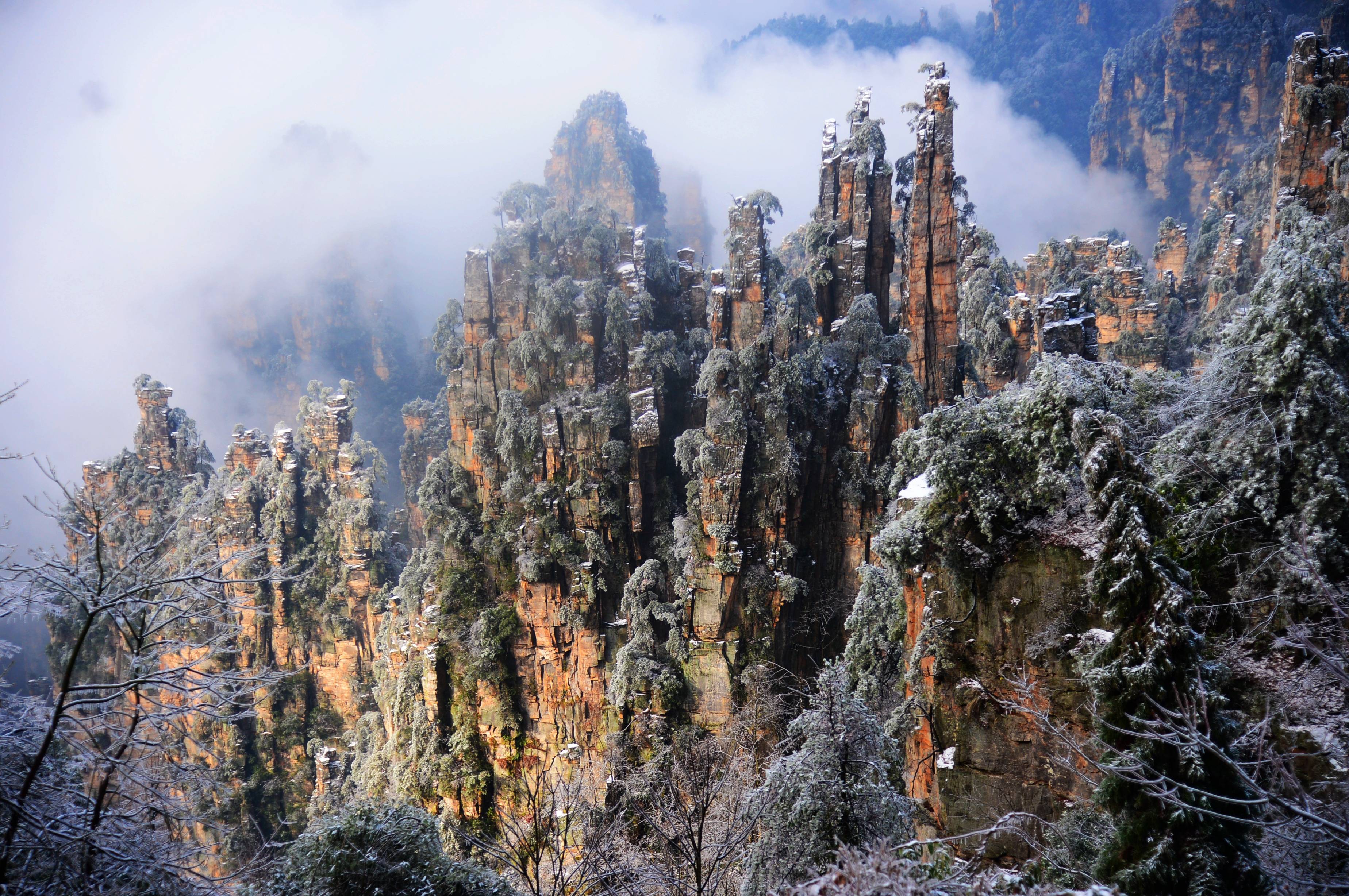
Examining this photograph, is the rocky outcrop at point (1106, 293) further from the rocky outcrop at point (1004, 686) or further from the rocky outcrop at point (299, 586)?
the rocky outcrop at point (299, 586)

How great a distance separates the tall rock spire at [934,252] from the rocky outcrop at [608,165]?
3505 cm

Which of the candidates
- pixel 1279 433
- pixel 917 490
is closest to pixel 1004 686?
pixel 917 490

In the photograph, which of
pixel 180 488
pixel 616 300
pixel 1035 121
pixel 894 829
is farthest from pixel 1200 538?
pixel 1035 121

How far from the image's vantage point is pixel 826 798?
9.73 meters

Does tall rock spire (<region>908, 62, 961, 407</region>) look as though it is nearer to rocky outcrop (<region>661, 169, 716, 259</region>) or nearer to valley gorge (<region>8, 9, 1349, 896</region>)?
valley gorge (<region>8, 9, 1349, 896</region>)

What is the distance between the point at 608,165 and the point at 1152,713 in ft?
190

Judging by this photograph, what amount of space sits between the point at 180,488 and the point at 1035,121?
196 feet

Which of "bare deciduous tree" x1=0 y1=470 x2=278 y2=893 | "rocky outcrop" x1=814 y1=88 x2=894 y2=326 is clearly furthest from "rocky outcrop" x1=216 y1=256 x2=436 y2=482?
"bare deciduous tree" x1=0 y1=470 x2=278 y2=893

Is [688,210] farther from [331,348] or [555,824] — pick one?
[555,824]

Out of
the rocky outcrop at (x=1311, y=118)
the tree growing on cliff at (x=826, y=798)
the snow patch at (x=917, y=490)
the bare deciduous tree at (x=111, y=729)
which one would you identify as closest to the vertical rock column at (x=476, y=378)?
the snow patch at (x=917, y=490)

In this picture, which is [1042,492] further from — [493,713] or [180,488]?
[180,488]

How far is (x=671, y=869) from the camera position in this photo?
42.6 feet

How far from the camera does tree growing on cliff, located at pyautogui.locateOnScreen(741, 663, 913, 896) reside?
9.62 metres

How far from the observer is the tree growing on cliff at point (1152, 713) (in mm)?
6551
